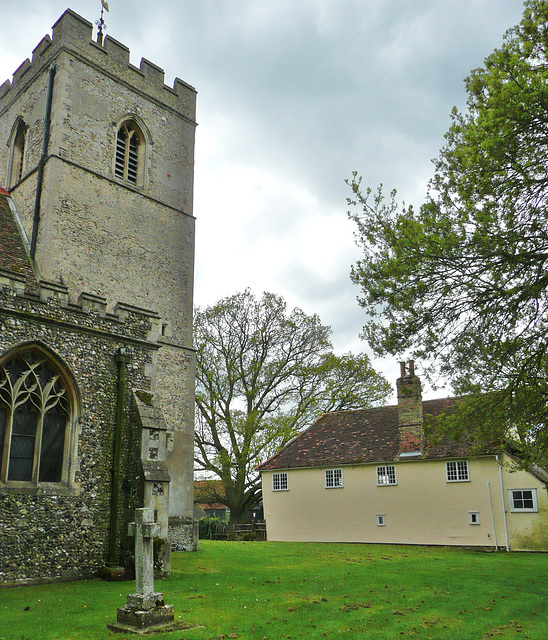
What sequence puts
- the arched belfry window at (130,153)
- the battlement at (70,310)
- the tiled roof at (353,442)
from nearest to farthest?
the battlement at (70,310), the arched belfry window at (130,153), the tiled roof at (353,442)

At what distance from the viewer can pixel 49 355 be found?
12.1 meters

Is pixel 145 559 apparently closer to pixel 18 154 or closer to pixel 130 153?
pixel 130 153

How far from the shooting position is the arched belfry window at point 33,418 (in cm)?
1141

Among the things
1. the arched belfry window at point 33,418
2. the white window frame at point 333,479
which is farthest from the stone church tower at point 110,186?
the white window frame at point 333,479

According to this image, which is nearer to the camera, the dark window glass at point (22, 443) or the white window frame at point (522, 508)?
the dark window glass at point (22, 443)

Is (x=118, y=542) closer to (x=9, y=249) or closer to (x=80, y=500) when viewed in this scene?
(x=80, y=500)

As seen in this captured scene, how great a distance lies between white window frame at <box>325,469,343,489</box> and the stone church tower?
958 centimetres

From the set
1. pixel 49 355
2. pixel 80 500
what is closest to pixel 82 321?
pixel 49 355

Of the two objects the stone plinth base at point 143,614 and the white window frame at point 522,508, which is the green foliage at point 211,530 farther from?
the stone plinth base at point 143,614

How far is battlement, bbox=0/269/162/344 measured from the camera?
38.4 feet

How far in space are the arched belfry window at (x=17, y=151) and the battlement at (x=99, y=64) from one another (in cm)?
188

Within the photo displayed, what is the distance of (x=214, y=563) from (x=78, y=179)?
1332 cm

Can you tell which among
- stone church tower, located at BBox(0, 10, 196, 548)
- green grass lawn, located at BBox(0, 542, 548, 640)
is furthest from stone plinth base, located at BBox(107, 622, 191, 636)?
stone church tower, located at BBox(0, 10, 196, 548)

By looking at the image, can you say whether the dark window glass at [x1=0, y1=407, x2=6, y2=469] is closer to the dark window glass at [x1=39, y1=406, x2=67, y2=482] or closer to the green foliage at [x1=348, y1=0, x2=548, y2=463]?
the dark window glass at [x1=39, y1=406, x2=67, y2=482]
